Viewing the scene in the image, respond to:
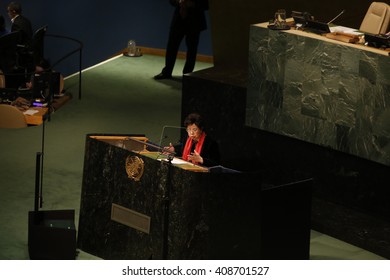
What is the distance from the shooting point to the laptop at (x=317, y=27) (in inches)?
318

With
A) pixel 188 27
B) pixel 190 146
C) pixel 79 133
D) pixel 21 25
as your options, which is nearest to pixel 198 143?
pixel 190 146

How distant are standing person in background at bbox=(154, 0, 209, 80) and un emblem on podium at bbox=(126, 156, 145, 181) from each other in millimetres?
5200

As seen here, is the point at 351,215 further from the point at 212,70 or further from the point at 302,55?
the point at 212,70

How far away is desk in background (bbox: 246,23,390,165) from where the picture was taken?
305 inches

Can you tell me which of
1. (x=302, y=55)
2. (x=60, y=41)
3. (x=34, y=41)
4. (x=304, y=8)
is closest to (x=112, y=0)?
(x=60, y=41)

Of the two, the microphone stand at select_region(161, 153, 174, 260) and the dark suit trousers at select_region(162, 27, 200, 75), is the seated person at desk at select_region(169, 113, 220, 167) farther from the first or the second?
the dark suit trousers at select_region(162, 27, 200, 75)

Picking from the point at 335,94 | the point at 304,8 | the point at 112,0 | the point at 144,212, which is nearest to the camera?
the point at 144,212

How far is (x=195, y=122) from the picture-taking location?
7.36 m

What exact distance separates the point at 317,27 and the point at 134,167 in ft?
6.54

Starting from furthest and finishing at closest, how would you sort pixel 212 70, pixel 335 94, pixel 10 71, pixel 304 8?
pixel 10 71 < pixel 304 8 < pixel 212 70 < pixel 335 94

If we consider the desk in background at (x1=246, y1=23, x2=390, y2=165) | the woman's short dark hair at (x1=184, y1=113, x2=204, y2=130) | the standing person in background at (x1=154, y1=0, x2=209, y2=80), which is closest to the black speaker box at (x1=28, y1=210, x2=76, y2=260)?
the woman's short dark hair at (x1=184, y1=113, x2=204, y2=130)

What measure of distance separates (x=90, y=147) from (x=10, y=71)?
413 cm

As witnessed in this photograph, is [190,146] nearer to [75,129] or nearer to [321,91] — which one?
[321,91]

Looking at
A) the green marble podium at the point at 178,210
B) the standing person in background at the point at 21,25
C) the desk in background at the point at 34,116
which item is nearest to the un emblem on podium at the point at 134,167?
the green marble podium at the point at 178,210
